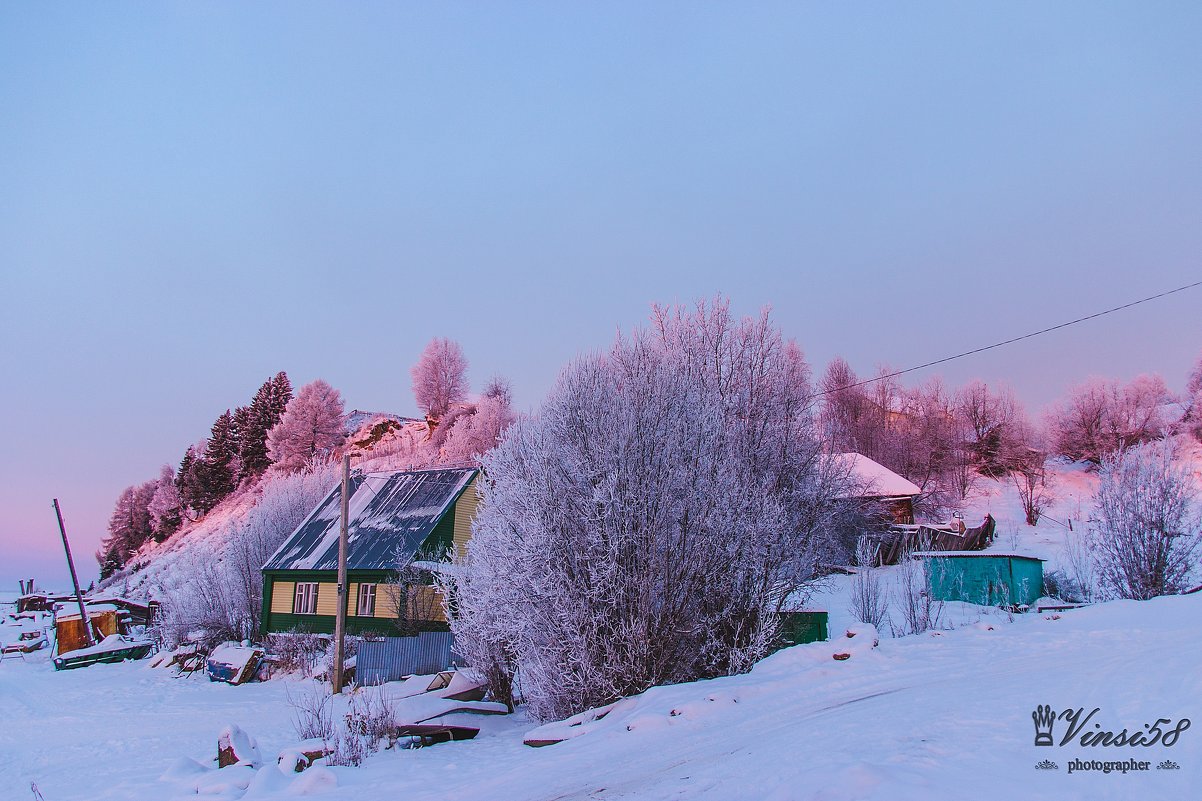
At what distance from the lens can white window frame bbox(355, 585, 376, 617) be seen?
→ 90.2 feet

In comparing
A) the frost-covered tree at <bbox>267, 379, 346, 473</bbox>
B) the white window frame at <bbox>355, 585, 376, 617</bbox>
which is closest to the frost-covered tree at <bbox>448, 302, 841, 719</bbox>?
the white window frame at <bbox>355, 585, 376, 617</bbox>

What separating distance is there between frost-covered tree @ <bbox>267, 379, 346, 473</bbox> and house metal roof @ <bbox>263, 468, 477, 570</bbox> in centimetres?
4443

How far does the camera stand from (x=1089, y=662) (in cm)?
1064

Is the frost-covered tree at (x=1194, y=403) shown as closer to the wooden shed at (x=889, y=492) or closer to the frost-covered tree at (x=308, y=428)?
the wooden shed at (x=889, y=492)

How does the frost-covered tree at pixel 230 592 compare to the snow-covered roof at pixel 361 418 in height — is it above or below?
below

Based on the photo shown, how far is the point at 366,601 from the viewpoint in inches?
1093

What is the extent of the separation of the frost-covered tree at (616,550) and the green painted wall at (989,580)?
10.5m

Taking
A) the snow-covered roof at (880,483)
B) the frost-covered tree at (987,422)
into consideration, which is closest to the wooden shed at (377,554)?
the snow-covered roof at (880,483)

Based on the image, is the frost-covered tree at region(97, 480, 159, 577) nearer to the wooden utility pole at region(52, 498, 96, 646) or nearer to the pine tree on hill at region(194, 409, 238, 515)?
the pine tree on hill at region(194, 409, 238, 515)

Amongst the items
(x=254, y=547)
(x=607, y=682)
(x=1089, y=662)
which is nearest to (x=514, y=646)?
(x=607, y=682)

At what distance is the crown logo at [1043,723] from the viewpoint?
6566 millimetres

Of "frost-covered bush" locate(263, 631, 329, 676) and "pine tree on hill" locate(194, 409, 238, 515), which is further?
"pine tree on hill" locate(194, 409, 238, 515)

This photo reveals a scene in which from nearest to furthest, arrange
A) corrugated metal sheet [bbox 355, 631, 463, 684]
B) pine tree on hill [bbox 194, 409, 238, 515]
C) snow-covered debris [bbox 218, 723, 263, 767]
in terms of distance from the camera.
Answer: snow-covered debris [bbox 218, 723, 263, 767], corrugated metal sheet [bbox 355, 631, 463, 684], pine tree on hill [bbox 194, 409, 238, 515]

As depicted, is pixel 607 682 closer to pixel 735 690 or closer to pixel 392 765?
pixel 735 690
